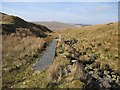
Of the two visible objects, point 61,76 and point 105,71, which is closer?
point 61,76

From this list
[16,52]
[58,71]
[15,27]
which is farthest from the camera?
[15,27]

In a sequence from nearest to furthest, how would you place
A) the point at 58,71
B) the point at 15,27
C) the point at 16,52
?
the point at 58,71
the point at 16,52
the point at 15,27

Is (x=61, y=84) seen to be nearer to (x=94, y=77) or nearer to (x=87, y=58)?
(x=94, y=77)

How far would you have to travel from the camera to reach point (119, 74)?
1869 cm

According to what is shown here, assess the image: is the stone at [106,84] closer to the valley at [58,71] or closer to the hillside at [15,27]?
the valley at [58,71]

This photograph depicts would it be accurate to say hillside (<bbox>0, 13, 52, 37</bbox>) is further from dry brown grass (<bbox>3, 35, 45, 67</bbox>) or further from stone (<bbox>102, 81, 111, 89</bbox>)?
stone (<bbox>102, 81, 111, 89</bbox>)

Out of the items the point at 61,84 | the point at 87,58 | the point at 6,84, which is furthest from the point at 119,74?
the point at 6,84

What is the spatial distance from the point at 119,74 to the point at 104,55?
17.7 feet

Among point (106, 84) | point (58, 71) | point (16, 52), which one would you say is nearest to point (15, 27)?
point (16, 52)

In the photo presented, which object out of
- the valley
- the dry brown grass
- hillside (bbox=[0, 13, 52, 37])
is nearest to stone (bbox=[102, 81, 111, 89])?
the valley

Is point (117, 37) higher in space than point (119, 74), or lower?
higher

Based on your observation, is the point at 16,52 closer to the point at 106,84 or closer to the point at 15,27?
the point at 106,84

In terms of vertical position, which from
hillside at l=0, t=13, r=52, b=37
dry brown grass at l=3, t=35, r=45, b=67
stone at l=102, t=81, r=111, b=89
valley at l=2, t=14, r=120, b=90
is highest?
hillside at l=0, t=13, r=52, b=37

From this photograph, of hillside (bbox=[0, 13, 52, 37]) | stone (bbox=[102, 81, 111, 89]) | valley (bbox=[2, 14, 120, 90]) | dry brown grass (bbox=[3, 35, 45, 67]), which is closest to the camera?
valley (bbox=[2, 14, 120, 90])
